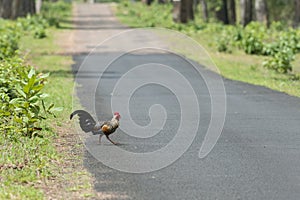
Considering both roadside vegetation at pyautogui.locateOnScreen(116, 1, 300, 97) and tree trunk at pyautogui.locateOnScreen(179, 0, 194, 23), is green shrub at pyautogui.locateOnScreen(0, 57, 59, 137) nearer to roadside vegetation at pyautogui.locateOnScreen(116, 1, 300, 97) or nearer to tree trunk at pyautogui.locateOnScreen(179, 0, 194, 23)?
roadside vegetation at pyautogui.locateOnScreen(116, 1, 300, 97)

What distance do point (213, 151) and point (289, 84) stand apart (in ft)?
30.8

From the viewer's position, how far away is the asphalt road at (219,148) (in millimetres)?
8500

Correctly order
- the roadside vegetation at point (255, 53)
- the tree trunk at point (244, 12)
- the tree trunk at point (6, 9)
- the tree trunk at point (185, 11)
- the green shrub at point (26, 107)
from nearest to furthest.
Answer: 1. the green shrub at point (26, 107)
2. the roadside vegetation at point (255, 53)
3. the tree trunk at point (244, 12)
4. the tree trunk at point (185, 11)
5. the tree trunk at point (6, 9)

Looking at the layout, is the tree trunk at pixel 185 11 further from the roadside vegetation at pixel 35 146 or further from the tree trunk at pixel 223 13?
the roadside vegetation at pixel 35 146

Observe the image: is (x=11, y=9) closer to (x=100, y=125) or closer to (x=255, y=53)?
(x=255, y=53)

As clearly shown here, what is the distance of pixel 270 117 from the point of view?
14.1 meters

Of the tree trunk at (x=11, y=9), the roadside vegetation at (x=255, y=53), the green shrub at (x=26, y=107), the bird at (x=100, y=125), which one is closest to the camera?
the bird at (x=100, y=125)

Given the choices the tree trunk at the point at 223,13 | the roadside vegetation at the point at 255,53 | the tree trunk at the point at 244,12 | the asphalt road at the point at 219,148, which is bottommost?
the tree trunk at the point at 223,13

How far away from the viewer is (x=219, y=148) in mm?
10992

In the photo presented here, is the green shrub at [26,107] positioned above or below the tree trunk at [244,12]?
above

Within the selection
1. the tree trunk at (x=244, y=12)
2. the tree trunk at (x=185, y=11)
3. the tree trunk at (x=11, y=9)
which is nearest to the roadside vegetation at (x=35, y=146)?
the tree trunk at (x=244, y=12)

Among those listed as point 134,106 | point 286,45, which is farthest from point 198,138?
point 286,45

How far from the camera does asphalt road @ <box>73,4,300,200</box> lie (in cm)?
850

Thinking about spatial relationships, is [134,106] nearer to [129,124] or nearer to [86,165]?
[129,124]
